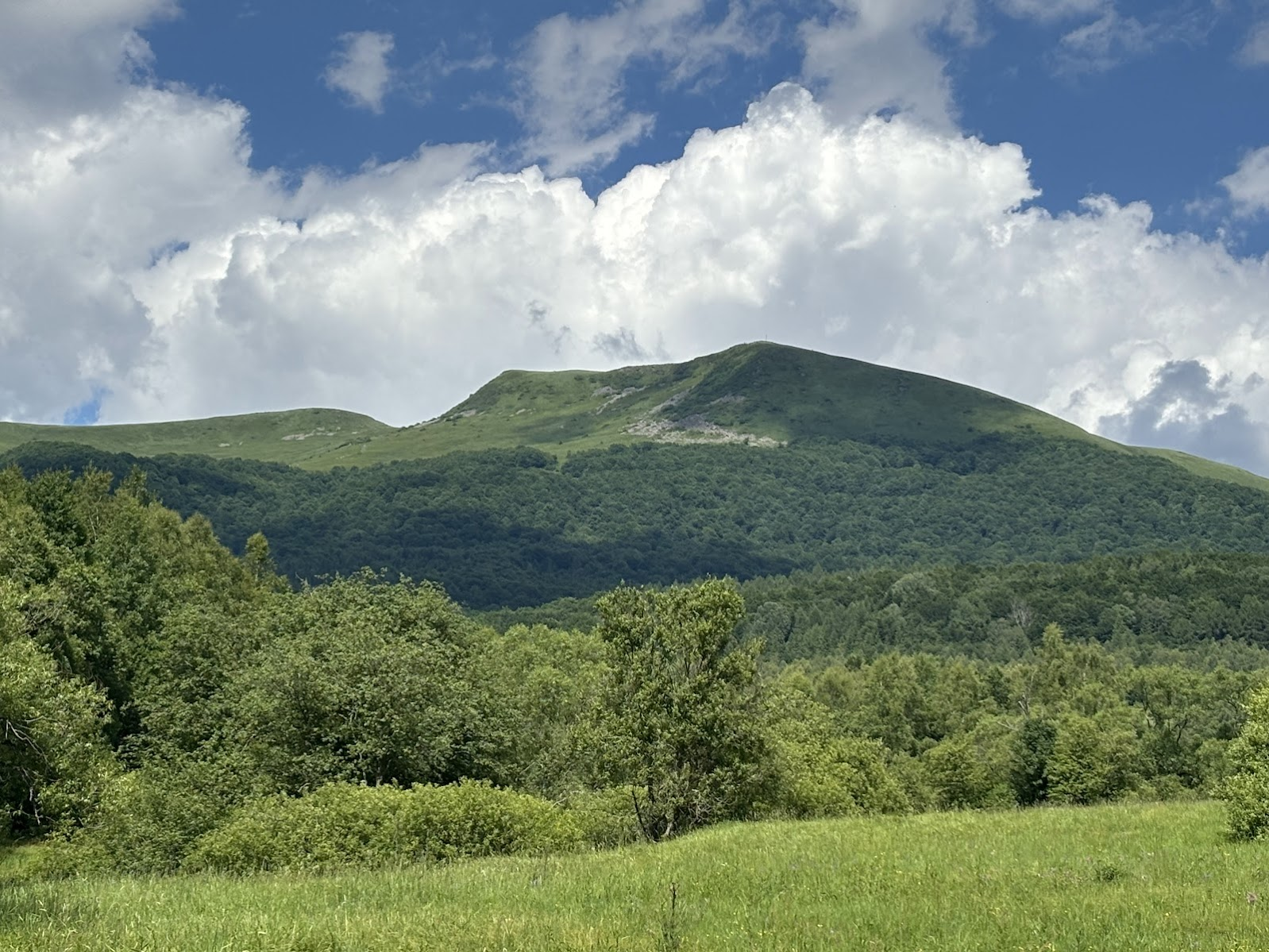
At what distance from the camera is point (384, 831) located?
2569 cm

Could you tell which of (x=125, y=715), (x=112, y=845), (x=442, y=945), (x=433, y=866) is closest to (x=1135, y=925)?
(x=442, y=945)

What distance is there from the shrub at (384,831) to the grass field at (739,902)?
4.75 metres

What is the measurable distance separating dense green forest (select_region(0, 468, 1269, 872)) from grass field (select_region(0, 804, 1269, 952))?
Answer: 16.3 ft

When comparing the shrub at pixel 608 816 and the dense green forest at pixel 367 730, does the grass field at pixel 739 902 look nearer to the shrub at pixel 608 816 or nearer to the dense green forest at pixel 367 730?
the dense green forest at pixel 367 730

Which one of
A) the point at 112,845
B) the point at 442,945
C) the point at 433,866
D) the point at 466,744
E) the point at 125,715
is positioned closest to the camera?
the point at 442,945

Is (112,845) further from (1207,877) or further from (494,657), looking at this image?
(1207,877)

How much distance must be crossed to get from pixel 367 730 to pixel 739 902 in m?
28.6

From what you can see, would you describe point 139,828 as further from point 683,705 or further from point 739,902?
point 739,902

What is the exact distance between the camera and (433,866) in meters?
21.3

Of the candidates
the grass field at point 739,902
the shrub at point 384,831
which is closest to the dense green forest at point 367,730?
the shrub at point 384,831

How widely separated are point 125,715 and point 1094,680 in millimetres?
123199

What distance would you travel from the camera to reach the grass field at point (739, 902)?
1290 centimetres

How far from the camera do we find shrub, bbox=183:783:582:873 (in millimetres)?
24922

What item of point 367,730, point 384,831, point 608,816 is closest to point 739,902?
point 384,831
